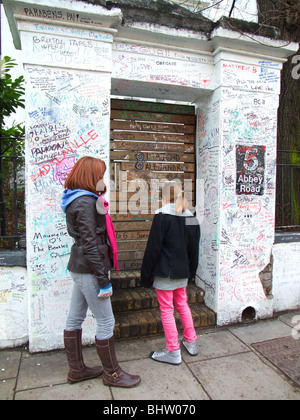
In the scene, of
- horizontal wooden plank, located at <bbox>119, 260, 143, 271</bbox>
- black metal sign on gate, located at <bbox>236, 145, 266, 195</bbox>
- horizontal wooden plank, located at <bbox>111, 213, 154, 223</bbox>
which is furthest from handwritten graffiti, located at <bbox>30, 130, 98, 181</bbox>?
black metal sign on gate, located at <bbox>236, 145, 266, 195</bbox>

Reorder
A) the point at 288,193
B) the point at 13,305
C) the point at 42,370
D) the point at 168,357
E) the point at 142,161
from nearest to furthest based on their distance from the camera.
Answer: the point at 42,370, the point at 168,357, the point at 13,305, the point at 142,161, the point at 288,193

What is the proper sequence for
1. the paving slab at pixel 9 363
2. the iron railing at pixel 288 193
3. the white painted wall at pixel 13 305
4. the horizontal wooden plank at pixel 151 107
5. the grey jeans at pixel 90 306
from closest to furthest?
Answer: 1. the grey jeans at pixel 90 306
2. the paving slab at pixel 9 363
3. the white painted wall at pixel 13 305
4. the horizontal wooden plank at pixel 151 107
5. the iron railing at pixel 288 193

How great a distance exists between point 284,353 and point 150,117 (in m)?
3.34

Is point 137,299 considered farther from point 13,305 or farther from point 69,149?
point 69,149

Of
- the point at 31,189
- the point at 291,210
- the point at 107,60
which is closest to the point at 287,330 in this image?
the point at 291,210

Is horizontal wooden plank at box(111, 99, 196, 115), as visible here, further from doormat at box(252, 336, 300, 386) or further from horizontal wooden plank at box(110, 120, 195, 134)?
doormat at box(252, 336, 300, 386)

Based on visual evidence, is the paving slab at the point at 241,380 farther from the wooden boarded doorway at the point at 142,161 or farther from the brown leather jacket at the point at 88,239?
the wooden boarded doorway at the point at 142,161

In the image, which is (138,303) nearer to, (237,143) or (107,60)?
(237,143)

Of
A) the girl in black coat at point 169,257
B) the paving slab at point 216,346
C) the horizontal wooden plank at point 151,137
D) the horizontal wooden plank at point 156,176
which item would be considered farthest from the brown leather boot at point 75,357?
the horizontal wooden plank at point 151,137

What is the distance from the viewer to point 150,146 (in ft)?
14.4

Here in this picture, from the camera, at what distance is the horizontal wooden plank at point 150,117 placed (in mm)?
4234

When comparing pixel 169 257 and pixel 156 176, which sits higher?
pixel 156 176

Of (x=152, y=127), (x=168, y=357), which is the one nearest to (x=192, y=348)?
(x=168, y=357)

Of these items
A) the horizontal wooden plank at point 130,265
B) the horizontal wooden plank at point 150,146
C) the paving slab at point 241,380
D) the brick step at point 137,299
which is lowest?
the paving slab at point 241,380
